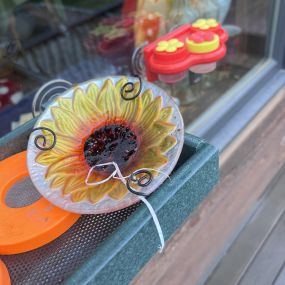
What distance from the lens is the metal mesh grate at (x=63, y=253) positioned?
412 mm

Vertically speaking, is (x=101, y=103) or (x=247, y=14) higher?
(x=101, y=103)

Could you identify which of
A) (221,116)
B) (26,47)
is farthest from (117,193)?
(26,47)

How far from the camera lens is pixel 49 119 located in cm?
51

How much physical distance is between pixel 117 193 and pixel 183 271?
57cm

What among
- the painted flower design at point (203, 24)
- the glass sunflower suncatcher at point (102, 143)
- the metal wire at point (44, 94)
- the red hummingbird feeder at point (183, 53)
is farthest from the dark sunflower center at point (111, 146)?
the painted flower design at point (203, 24)

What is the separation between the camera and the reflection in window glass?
3.26 ft

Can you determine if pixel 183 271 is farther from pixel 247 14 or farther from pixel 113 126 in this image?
pixel 247 14

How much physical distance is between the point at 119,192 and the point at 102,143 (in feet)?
0.30

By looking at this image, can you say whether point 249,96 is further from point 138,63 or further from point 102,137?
point 102,137

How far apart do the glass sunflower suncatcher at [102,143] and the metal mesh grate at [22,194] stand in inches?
0.9

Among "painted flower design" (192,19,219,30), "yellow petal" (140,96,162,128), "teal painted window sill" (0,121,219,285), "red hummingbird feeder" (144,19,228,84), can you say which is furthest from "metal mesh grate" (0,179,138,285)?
"painted flower design" (192,19,219,30)

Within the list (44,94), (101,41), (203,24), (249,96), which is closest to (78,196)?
(44,94)

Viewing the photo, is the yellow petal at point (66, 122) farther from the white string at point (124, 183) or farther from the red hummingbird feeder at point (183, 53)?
the red hummingbird feeder at point (183, 53)

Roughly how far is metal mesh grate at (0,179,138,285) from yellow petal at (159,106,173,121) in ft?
0.38
